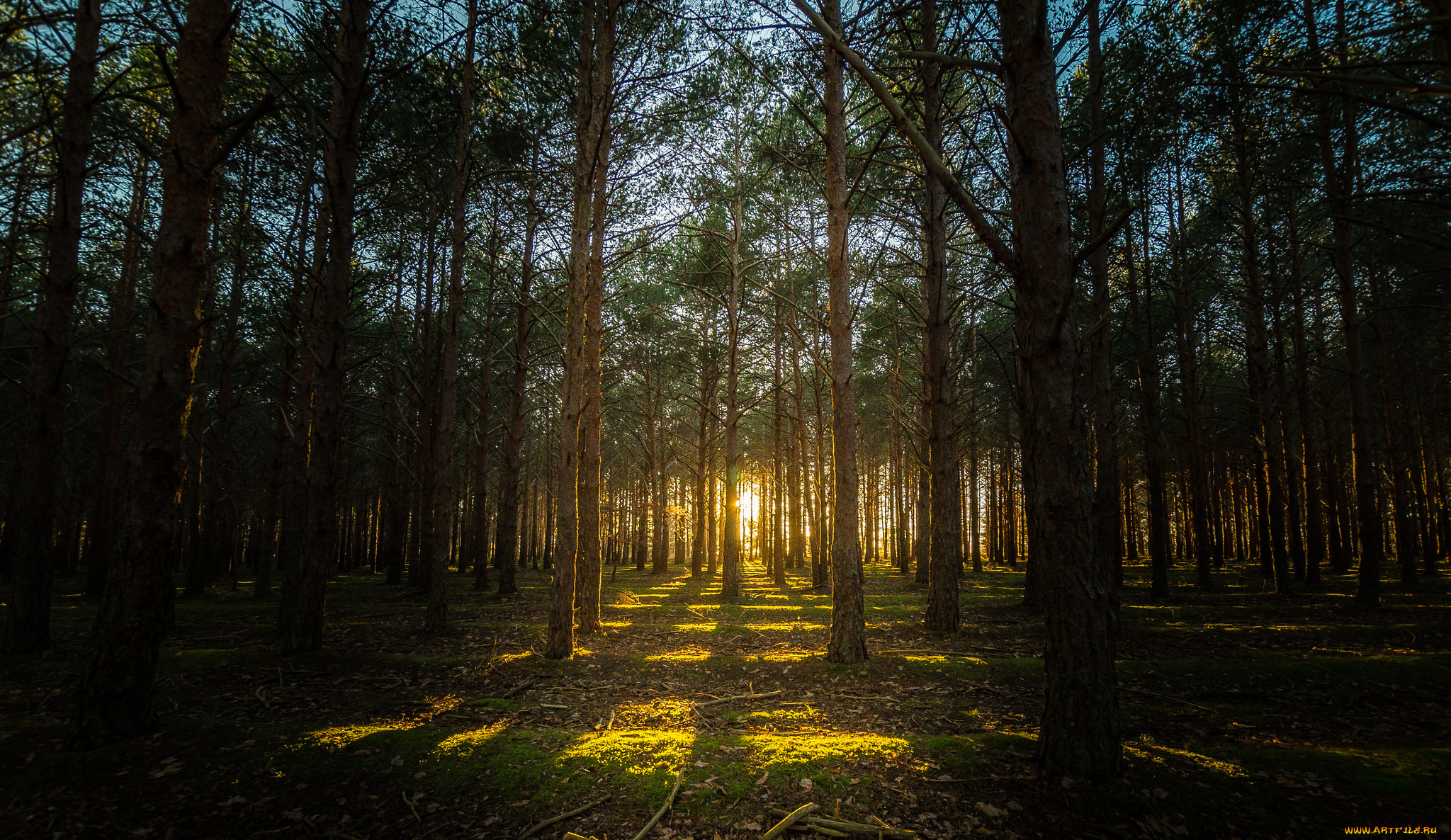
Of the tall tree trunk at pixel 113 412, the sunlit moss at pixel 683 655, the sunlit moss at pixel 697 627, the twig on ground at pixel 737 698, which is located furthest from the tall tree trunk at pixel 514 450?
the twig on ground at pixel 737 698

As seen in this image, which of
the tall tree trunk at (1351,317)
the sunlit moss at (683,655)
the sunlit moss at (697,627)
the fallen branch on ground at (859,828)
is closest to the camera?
the fallen branch on ground at (859,828)

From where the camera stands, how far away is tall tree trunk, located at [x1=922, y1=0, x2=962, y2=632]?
30.5 ft

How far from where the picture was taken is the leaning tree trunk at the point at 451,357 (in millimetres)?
9734

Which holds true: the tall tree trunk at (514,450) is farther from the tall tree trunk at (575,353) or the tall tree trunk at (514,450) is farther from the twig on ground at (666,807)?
the twig on ground at (666,807)

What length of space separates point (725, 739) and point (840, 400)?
15.2 feet

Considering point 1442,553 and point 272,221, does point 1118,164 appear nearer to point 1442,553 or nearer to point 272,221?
point 272,221

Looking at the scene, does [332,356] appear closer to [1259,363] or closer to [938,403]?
[938,403]

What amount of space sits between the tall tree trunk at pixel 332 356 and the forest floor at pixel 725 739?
847 millimetres

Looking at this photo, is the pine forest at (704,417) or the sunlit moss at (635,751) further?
the sunlit moss at (635,751)

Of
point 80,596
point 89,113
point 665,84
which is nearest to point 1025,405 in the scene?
point 665,84

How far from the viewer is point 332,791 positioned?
3834 mm

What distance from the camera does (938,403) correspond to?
986 cm

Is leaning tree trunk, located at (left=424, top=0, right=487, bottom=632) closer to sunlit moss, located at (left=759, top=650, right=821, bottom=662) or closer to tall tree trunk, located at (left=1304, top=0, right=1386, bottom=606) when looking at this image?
sunlit moss, located at (left=759, top=650, right=821, bottom=662)

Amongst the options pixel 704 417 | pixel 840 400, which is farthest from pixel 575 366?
pixel 704 417
